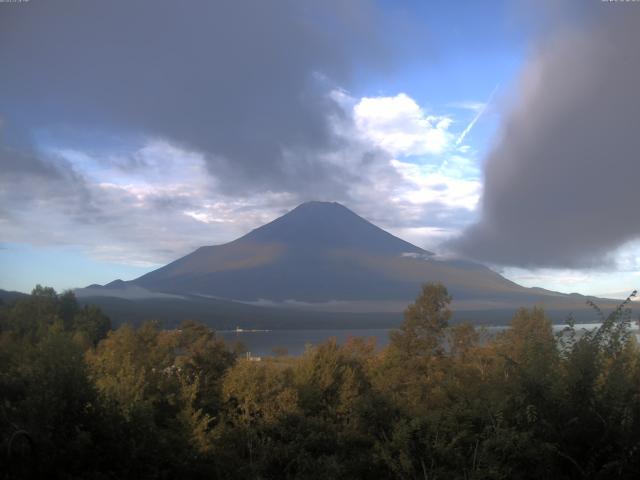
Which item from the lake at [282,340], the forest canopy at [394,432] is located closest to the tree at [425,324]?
the lake at [282,340]

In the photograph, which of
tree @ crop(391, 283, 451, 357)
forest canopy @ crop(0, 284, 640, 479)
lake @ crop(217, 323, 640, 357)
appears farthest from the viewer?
lake @ crop(217, 323, 640, 357)

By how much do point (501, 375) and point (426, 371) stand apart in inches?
899

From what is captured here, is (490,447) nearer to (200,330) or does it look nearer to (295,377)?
(295,377)

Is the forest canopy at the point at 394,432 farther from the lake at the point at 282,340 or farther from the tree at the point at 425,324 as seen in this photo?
the lake at the point at 282,340

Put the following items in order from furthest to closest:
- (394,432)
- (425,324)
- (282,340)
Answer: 1. (282,340)
2. (425,324)
3. (394,432)

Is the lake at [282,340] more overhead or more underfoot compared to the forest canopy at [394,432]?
more underfoot

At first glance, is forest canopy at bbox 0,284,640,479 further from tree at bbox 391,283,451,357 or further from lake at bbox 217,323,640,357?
lake at bbox 217,323,640,357

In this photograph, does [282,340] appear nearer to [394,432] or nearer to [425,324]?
[425,324]

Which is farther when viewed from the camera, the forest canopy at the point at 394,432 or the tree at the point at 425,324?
the tree at the point at 425,324

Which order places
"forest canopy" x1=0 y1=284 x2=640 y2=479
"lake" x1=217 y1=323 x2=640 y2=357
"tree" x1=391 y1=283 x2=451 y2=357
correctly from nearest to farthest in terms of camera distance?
1. "forest canopy" x1=0 y1=284 x2=640 y2=479
2. "tree" x1=391 y1=283 x2=451 y2=357
3. "lake" x1=217 y1=323 x2=640 y2=357

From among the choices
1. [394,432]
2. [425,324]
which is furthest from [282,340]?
[394,432]

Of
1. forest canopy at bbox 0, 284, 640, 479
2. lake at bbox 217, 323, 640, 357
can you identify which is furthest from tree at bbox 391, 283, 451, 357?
forest canopy at bbox 0, 284, 640, 479

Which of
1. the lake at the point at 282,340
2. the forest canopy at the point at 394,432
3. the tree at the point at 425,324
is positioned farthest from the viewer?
the lake at the point at 282,340

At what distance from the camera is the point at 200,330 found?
44.7 metres
